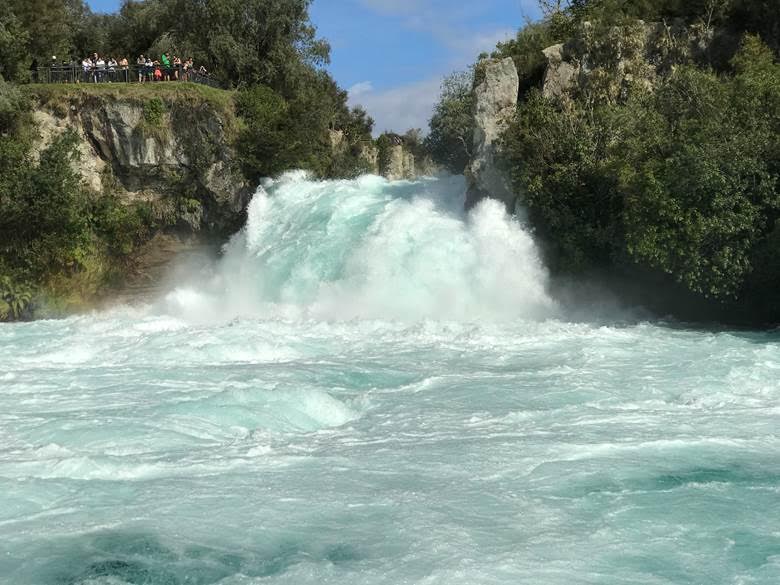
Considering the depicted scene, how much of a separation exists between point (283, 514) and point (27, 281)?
20.1 meters

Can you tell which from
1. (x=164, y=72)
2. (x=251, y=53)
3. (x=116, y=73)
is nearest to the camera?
(x=116, y=73)

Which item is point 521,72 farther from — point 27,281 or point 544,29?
point 27,281

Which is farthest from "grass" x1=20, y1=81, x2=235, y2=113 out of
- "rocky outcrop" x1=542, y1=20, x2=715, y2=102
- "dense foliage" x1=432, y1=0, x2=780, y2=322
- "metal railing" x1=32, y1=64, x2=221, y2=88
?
"rocky outcrop" x1=542, y1=20, x2=715, y2=102

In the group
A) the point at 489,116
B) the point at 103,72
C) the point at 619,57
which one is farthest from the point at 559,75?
the point at 103,72

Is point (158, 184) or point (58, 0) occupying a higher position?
point (58, 0)

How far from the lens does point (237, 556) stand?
7.86 m

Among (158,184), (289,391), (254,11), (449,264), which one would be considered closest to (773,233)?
(449,264)

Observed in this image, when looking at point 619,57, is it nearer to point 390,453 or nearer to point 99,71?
point 99,71

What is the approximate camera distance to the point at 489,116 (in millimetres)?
25453

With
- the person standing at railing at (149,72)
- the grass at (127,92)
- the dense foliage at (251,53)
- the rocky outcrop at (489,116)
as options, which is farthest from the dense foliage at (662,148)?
the person standing at railing at (149,72)

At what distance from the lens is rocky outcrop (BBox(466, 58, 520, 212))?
25000mm

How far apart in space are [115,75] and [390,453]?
2451 centimetres

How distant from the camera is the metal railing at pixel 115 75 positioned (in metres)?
30.5

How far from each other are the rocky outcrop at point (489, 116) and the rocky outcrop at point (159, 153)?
8.60 metres
